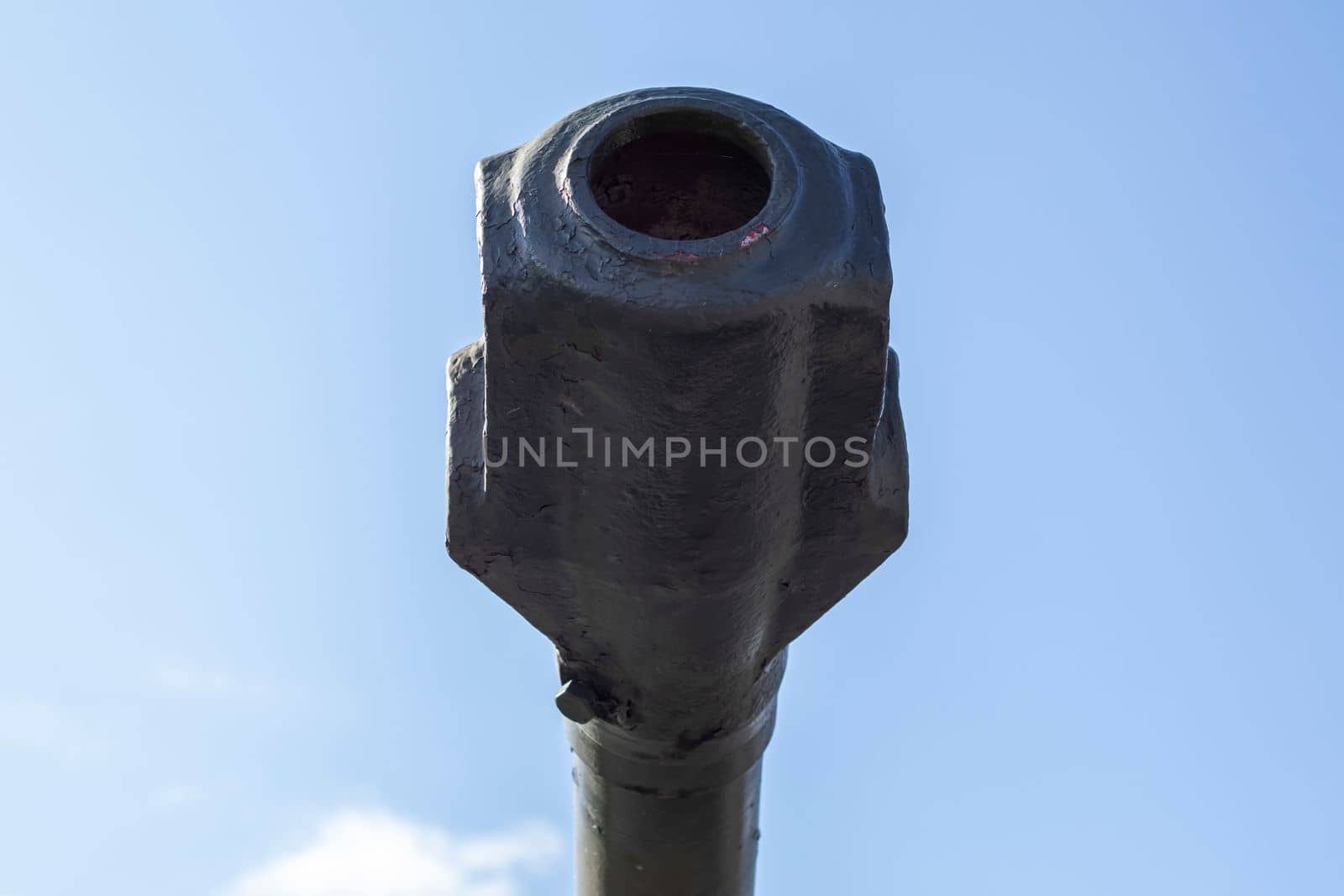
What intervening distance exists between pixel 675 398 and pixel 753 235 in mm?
298

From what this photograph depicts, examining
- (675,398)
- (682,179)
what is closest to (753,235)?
(675,398)

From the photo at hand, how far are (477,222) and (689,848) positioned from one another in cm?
198

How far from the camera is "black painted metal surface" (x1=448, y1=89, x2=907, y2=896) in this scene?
244 centimetres

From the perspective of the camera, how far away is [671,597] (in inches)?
116

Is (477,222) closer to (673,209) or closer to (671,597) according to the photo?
(673,209)

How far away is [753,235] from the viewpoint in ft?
8.03

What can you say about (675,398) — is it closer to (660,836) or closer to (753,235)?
(753,235)

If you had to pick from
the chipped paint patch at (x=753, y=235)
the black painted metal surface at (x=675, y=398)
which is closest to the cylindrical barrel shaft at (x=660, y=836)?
the black painted metal surface at (x=675, y=398)

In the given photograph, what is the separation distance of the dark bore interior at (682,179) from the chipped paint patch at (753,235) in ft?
0.83

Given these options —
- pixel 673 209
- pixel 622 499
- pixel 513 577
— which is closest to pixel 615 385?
pixel 622 499

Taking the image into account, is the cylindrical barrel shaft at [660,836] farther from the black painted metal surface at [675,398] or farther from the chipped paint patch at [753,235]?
the chipped paint patch at [753,235]

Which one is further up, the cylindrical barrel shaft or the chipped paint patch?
the chipped paint patch

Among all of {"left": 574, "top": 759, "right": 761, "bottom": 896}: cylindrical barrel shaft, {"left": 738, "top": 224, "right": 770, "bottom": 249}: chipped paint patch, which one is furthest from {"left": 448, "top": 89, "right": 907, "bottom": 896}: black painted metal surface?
{"left": 574, "top": 759, "right": 761, "bottom": 896}: cylindrical barrel shaft

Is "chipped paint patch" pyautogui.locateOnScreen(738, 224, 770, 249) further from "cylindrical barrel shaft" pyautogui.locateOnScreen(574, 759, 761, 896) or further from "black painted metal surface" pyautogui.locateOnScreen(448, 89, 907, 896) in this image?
"cylindrical barrel shaft" pyautogui.locateOnScreen(574, 759, 761, 896)
